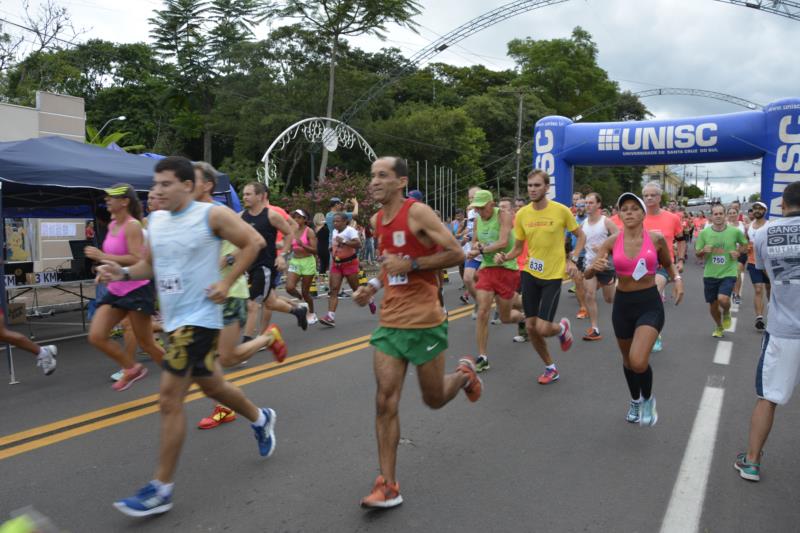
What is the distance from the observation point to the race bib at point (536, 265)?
5969 mm

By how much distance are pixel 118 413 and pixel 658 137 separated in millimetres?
13791

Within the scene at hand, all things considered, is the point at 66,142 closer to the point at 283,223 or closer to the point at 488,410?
the point at 283,223

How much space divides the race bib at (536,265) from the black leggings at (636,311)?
1321mm

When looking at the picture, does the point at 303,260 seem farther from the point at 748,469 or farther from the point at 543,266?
the point at 748,469

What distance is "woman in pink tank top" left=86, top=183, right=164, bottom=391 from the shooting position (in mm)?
5301

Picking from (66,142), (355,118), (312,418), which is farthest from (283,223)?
(355,118)

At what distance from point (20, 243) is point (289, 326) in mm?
9353

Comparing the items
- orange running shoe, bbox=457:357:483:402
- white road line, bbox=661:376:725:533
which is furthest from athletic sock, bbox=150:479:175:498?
white road line, bbox=661:376:725:533

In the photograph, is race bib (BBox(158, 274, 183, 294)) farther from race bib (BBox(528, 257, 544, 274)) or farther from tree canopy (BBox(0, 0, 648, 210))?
tree canopy (BBox(0, 0, 648, 210))

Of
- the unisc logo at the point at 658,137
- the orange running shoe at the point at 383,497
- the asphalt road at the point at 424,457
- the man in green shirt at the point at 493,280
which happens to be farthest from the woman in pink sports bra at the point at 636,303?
the unisc logo at the point at 658,137

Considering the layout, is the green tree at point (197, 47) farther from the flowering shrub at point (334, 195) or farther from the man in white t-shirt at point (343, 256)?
the man in white t-shirt at point (343, 256)

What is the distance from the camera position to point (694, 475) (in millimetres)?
3828

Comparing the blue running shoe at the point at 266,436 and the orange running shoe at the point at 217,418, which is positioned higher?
the blue running shoe at the point at 266,436

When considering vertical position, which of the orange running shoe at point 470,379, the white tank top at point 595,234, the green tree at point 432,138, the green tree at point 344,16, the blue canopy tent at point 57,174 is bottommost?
the orange running shoe at point 470,379
